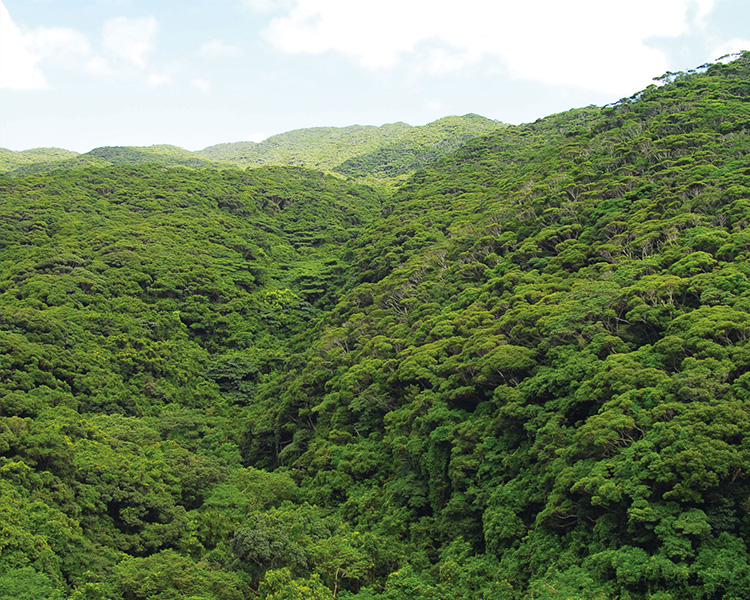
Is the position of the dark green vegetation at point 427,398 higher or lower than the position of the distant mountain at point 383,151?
lower

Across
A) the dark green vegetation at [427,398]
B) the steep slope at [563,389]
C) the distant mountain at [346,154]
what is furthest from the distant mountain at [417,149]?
the steep slope at [563,389]

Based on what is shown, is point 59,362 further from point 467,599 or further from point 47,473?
point 467,599

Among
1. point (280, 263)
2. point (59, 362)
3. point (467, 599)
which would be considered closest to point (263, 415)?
point (59, 362)

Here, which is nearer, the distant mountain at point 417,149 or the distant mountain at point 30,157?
the distant mountain at point 30,157

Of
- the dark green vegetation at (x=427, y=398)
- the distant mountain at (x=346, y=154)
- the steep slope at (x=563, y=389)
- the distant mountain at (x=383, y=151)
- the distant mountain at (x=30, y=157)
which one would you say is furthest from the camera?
the distant mountain at (x=383, y=151)

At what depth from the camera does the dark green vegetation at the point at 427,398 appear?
63.5 feet

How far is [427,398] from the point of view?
3038 cm

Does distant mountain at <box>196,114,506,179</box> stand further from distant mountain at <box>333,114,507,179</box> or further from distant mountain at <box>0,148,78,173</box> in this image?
distant mountain at <box>0,148,78,173</box>

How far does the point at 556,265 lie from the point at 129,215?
52870 mm

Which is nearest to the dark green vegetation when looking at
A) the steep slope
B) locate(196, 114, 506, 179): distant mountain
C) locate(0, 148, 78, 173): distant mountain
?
the steep slope

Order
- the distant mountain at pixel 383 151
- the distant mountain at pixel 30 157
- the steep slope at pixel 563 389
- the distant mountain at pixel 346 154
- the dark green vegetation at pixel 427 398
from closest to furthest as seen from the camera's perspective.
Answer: the steep slope at pixel 563 389 → the dark green vegetation at pixel 427 398 → the distant mountain at pixel 30 157 → the distant mountain at pixel 346 154 → the distant mountain at pixel 383 151

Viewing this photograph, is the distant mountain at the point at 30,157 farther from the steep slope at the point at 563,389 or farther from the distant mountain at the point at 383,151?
the steep slope at the point at 563,389

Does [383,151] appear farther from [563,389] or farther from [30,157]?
[563,389]

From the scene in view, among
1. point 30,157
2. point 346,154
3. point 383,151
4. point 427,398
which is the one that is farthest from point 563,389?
point 30,157
